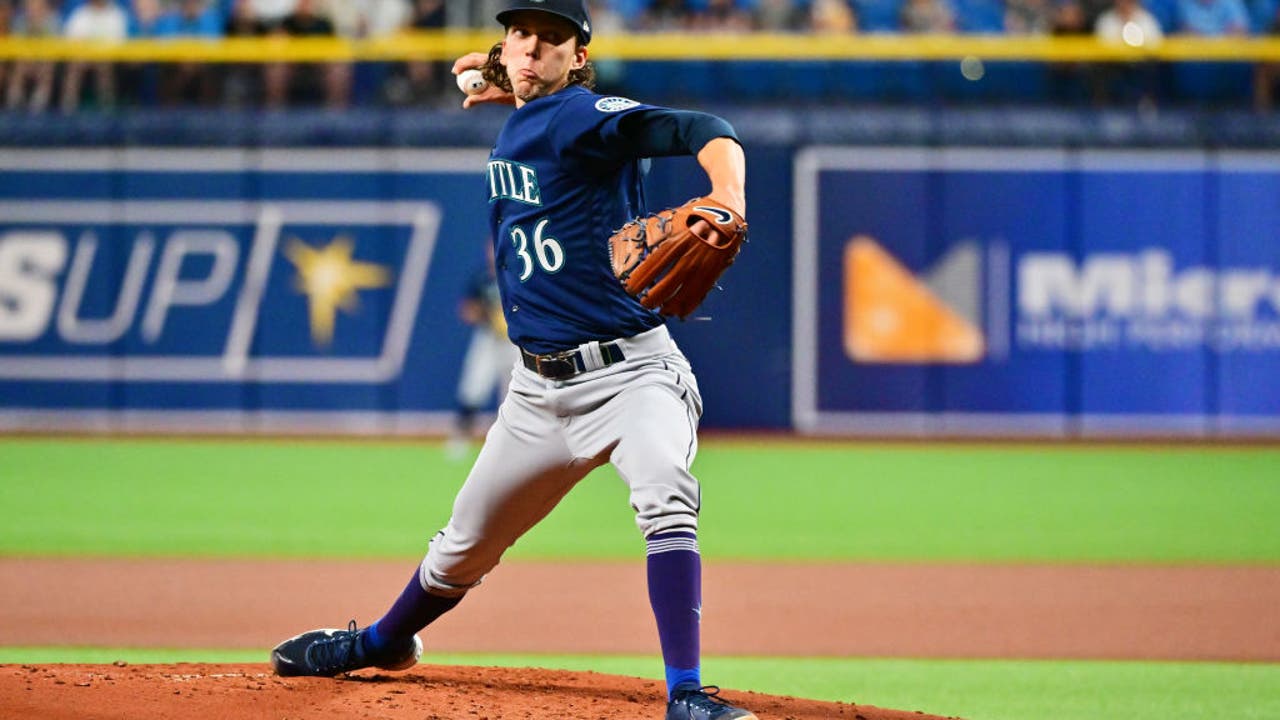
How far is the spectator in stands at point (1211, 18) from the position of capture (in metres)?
15.9

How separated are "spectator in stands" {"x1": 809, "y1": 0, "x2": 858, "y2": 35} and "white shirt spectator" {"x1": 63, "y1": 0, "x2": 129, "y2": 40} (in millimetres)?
6503

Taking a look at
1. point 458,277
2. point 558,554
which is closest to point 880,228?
point 458,277

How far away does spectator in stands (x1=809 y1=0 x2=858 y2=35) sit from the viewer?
52.0 feet

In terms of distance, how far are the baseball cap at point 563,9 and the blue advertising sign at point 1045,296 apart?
11.3 meters

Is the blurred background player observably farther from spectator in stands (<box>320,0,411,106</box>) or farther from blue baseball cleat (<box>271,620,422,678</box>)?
blue baseball cleat (<box>271,620,422,678</box>)

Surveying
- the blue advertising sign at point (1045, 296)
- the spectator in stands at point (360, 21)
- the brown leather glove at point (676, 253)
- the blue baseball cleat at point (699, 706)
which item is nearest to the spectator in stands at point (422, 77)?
the spectator in stands at point (360, 21)

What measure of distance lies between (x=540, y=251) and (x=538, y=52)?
0.50m

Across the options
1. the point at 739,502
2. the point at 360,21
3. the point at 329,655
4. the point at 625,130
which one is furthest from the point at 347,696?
the point at 360,21

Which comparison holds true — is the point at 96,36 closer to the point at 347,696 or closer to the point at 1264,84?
the point at 1264,84

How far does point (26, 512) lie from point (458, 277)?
598 cm

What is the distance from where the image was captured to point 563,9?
424cm

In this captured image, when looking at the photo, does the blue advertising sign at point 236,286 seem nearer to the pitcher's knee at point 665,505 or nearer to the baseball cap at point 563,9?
the baseball cap at point 563,9

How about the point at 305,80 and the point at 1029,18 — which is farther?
the point at 1029,18

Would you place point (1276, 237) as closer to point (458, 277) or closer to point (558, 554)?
point (458, 277)
